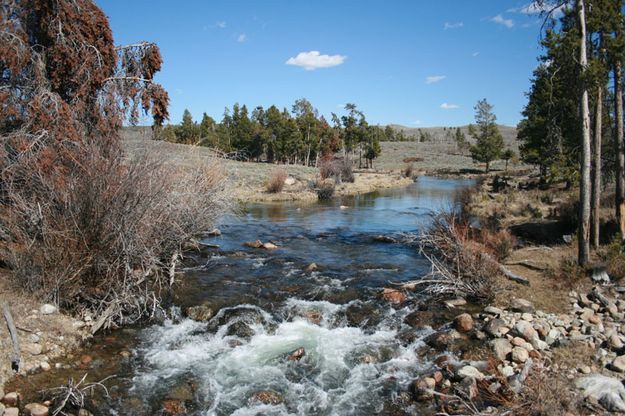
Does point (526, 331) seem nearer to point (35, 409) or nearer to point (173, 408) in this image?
point (173, 408)

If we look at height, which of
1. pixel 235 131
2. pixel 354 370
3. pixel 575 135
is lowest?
pixel 354 370

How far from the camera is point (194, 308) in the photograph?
10008 mm

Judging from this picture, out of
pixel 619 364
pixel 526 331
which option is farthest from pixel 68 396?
pixel 619 364

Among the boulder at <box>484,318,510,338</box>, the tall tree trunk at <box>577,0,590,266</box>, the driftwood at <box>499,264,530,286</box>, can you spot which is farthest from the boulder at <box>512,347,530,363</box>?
the tall tree trunk at <box>577,0,590,266</box>

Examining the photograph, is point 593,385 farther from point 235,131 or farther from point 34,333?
point 235,131

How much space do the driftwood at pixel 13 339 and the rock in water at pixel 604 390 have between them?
8.46 m

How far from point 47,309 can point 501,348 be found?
8432 millimetres

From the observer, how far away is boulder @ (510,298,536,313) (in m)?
9.29

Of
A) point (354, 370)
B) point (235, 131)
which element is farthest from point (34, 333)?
point (235, 131)

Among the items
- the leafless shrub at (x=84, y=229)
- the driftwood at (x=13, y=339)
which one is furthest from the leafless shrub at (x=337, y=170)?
the driftwood at (x=13, y=339)

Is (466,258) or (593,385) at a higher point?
(466,258)

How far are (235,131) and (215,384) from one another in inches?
2777

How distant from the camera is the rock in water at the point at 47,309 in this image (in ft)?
26.4

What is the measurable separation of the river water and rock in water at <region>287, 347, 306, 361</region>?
8cm
